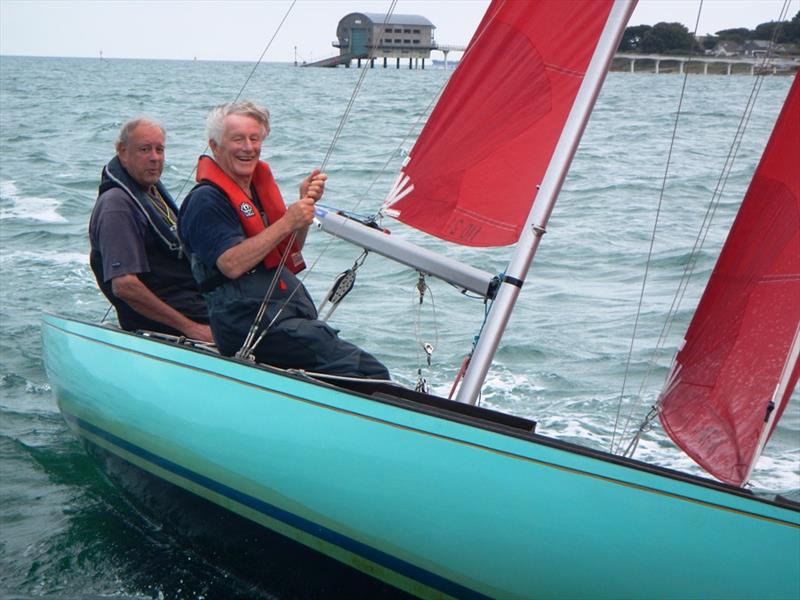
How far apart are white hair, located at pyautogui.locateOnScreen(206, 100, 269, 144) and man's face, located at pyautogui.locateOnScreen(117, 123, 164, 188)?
808mm

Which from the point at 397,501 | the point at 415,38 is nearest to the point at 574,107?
the point at 397,501

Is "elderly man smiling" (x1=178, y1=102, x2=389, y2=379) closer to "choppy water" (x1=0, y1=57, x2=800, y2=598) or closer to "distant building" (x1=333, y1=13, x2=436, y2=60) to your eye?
"choppy water" (x1=0, y1=57, x2=800, y2=598)

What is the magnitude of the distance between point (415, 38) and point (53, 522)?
233 feet

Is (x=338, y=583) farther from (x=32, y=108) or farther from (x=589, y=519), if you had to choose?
(x=32, y=108)

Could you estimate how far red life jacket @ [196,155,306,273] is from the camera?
3367mm

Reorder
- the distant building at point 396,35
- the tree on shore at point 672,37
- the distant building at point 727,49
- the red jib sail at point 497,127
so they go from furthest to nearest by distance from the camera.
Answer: the distant building at point 396,35, the distant building at point 727,49, the tree on shore at point 672,37, the red jib sail at point 497,127

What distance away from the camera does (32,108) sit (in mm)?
26062

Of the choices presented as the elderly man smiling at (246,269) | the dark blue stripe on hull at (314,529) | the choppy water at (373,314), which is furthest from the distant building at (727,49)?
the dark blue stripe on hull at (314,529)

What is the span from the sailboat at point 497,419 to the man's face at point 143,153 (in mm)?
624

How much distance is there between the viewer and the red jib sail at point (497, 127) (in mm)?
3691

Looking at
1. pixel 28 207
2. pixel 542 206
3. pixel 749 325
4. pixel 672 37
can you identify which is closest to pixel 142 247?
pixel 542 206

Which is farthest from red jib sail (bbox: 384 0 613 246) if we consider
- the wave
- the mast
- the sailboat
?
the wave

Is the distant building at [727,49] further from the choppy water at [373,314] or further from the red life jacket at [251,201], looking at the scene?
the red life jacket at [251,201]

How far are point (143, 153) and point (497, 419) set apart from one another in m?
1.89
